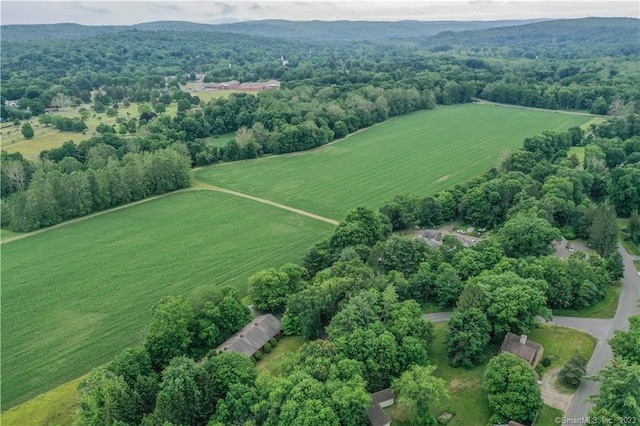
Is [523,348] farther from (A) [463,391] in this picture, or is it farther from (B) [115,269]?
(B) [115,269]

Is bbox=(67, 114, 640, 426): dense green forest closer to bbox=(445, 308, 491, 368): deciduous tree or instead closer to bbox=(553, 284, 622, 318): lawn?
bbox=(445, 308, 491, 368): deciduous tree

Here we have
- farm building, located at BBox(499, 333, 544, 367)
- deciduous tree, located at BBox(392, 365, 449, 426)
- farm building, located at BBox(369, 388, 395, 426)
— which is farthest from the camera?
farm building, located at BBox(499, 333, 544, 367)

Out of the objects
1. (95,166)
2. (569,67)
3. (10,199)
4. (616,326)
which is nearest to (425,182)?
(616,326)

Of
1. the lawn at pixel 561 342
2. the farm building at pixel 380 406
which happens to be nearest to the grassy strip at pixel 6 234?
the farm building at pixel 380 406

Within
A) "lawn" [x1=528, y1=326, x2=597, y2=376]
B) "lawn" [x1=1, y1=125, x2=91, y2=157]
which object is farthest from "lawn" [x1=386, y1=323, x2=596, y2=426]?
"lawn" [x1=1, y1=125, x2=91, y2=157]

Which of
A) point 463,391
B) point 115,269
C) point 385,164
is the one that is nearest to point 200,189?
point 115,269

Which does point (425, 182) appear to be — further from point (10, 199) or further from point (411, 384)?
point (10, 199)

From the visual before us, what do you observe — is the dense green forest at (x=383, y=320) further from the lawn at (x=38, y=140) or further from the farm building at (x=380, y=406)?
the lawn at (x=38, y=140)
